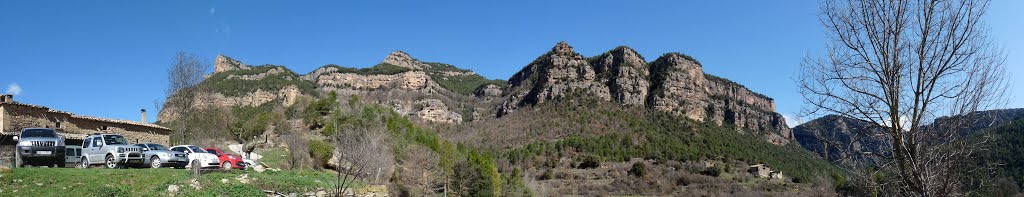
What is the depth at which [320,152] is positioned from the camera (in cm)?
3008

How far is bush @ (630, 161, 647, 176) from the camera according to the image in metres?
79.3

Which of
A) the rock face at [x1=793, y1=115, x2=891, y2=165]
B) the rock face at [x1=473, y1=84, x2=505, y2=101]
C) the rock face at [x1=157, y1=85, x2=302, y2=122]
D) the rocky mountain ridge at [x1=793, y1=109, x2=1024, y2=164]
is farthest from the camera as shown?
the rock face at [x1=473, y1=84, x2=505, y2=101]

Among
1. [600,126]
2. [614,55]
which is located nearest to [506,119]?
[600,126]

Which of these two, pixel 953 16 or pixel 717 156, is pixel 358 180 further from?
pixel 717 156

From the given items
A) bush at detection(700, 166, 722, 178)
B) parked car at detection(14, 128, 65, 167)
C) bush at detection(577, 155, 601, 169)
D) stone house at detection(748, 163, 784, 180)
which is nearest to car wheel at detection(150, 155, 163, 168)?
parked car at detection(14, 128, 65, 167)

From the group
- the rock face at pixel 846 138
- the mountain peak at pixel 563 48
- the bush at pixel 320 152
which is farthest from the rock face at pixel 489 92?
the rock face at pixel 846 138

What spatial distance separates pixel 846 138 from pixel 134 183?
16.3m

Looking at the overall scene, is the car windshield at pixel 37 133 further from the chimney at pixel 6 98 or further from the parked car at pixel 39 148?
the chimney at pixel 6 98

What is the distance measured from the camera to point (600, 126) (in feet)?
324

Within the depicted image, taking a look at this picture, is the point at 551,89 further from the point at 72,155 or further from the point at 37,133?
the point at 37,133

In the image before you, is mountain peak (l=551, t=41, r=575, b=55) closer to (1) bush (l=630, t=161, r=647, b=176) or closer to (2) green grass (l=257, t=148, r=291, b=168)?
(1) bush (l=630, t=161, r=647, b=176)

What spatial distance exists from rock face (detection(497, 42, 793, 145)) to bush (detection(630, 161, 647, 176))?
91.9ft

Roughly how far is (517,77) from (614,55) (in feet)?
91.6

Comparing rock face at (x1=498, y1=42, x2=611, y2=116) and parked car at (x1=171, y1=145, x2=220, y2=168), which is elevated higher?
rock face at (x1=498, y1=42, x2=611, y2=116)
